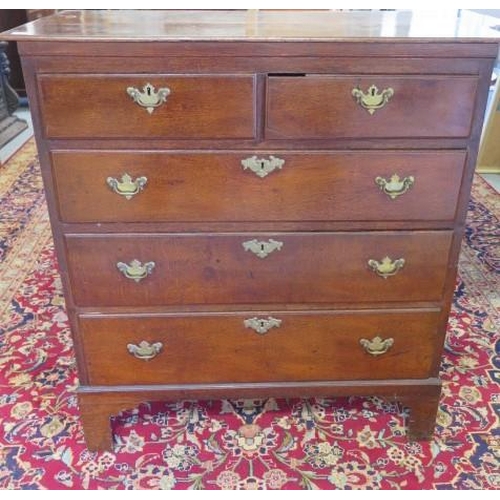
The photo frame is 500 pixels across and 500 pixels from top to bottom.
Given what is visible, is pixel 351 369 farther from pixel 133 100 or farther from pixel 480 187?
pixel 480 187

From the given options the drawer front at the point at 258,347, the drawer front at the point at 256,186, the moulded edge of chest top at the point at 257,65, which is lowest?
the drawer front at the point at 258,347

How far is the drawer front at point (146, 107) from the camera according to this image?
3.73 ft

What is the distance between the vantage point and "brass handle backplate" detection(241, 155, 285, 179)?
1.21 metres

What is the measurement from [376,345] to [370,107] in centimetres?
62

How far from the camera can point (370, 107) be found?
1.17 metres

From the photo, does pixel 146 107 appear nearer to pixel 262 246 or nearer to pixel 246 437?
pixel 262 246

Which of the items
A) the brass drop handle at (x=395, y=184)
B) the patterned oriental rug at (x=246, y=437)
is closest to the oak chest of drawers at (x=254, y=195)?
the brass drop handle at (x=395, y=184)

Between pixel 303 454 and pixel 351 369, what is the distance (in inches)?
11.1

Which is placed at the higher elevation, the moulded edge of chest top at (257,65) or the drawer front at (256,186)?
the moulded edge of chest top at (257,65)

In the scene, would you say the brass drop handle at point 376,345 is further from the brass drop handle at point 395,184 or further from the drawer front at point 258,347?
the brass drop handle at point 395,184

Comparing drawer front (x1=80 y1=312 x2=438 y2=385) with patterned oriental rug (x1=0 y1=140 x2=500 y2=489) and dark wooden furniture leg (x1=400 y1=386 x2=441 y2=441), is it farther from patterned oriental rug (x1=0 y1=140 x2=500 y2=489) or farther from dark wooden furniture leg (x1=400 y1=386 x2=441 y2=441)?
patterned oriental rug (x1=0 y1=140 x2=500 y2=489)

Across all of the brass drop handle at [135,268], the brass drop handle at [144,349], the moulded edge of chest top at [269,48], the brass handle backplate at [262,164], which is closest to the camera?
the moulded edge of chest top at [269,48]

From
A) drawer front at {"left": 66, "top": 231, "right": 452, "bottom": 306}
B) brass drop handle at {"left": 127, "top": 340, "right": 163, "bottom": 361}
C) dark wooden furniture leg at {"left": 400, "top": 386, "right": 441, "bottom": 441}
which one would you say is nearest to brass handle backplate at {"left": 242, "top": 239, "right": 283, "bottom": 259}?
drawer front at {"left": 66, "top": 231, "right": 452, "bottom": 306}
